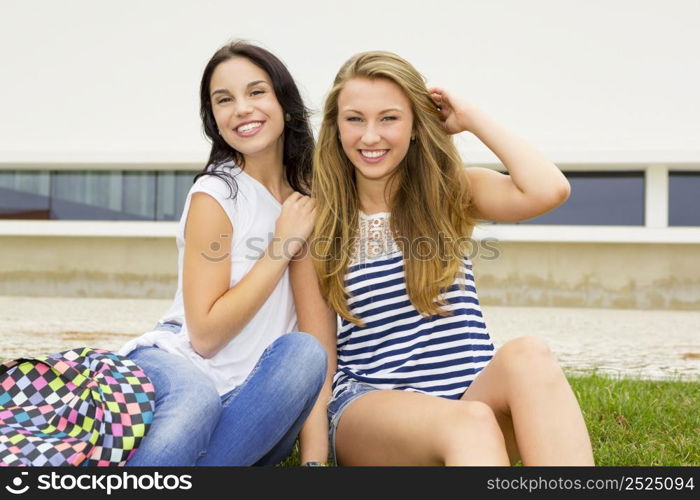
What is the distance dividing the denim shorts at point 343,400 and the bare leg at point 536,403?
0.37 metres

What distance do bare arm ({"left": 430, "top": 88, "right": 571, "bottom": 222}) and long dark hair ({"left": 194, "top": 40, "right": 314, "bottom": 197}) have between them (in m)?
0.47

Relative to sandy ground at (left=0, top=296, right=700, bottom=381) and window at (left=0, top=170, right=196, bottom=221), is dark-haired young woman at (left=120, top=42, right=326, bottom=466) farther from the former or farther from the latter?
window at (left=0, top=170, right=196, bottom=221)

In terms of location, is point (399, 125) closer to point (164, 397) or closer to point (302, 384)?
point (302, 384)

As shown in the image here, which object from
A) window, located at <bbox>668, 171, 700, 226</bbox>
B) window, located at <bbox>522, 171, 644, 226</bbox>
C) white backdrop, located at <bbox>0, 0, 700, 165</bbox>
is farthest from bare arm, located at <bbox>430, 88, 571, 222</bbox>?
window, located at <bbox>668, 171, 700, 226</bbox>

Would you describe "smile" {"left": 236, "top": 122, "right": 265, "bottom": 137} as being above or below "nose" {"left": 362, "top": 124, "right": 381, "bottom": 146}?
above

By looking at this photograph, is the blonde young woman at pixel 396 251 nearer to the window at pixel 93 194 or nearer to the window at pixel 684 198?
the window at pixel 684 198

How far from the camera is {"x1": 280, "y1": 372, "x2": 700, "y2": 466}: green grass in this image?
2699 mm

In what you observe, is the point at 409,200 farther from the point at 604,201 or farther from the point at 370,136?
the point at 604,201

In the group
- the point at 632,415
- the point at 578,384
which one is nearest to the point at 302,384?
the point at 632,415

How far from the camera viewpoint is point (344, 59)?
1407cm

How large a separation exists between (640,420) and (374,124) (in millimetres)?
1916

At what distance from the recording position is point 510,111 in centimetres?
1391

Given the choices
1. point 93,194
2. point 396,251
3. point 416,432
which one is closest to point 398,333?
point 396,251

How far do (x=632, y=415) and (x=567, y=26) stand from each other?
11.9 meters
